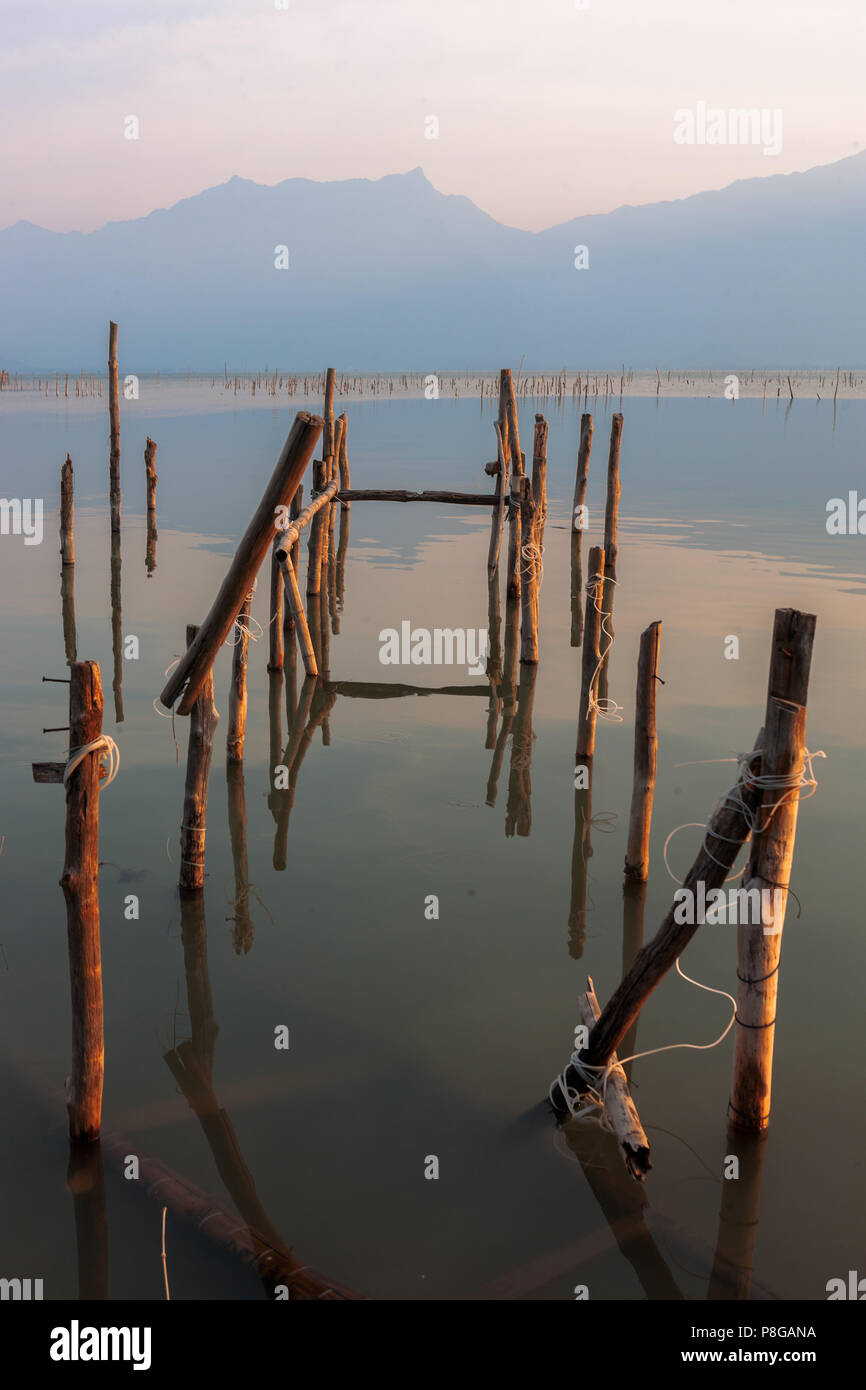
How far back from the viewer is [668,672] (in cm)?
1295

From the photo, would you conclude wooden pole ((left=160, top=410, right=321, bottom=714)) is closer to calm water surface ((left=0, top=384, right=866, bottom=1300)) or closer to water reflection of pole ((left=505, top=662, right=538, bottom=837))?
calm water surface ((left=0, top=384, right=866, bottom=1300))

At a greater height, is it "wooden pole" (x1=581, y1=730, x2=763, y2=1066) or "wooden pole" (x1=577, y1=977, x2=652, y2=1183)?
"wooden pole" (x1=581, y1=730, x2=763, y2=1066)

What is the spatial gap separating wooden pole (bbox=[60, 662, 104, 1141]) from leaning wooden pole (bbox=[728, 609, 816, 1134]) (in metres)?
2.94

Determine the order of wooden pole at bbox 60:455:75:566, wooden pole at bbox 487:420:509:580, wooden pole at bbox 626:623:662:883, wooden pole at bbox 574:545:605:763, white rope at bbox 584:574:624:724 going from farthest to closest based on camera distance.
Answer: wooden pole at bbox 60:455:75:566, wooden pole at bbox 487:420:509:580, white rope at bbox 584:574:624:724, wooden pole at bbox 574:545:605:763, wooden pole at bbox 626:623:662:883

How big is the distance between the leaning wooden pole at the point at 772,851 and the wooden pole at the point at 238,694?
520cm

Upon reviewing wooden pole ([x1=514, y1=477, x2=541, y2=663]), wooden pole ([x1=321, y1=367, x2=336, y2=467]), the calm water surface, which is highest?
wooden pole ([x1=321, y1=367, x2=336, y2=467])

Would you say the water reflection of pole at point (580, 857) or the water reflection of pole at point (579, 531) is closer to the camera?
the water reflection of pole at point (580, 857)

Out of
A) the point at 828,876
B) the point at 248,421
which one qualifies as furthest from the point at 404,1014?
the point at 248,421

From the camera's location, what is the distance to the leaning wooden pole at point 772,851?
4.57 meters

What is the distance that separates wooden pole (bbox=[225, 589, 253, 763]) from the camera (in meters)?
9.02

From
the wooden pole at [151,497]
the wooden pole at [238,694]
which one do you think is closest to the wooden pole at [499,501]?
the wooden pole at [238,694]

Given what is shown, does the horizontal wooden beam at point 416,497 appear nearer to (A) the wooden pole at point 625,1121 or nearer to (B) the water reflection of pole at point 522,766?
(B) the water reflection of pole at point 522,766

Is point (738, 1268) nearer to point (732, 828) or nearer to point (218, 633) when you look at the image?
point (732, 828)

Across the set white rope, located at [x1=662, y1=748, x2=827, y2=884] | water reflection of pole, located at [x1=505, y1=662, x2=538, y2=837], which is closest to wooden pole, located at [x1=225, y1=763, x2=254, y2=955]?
water reflection of pole, located at [x1=505, y1=662, x2=538, y2=837]
